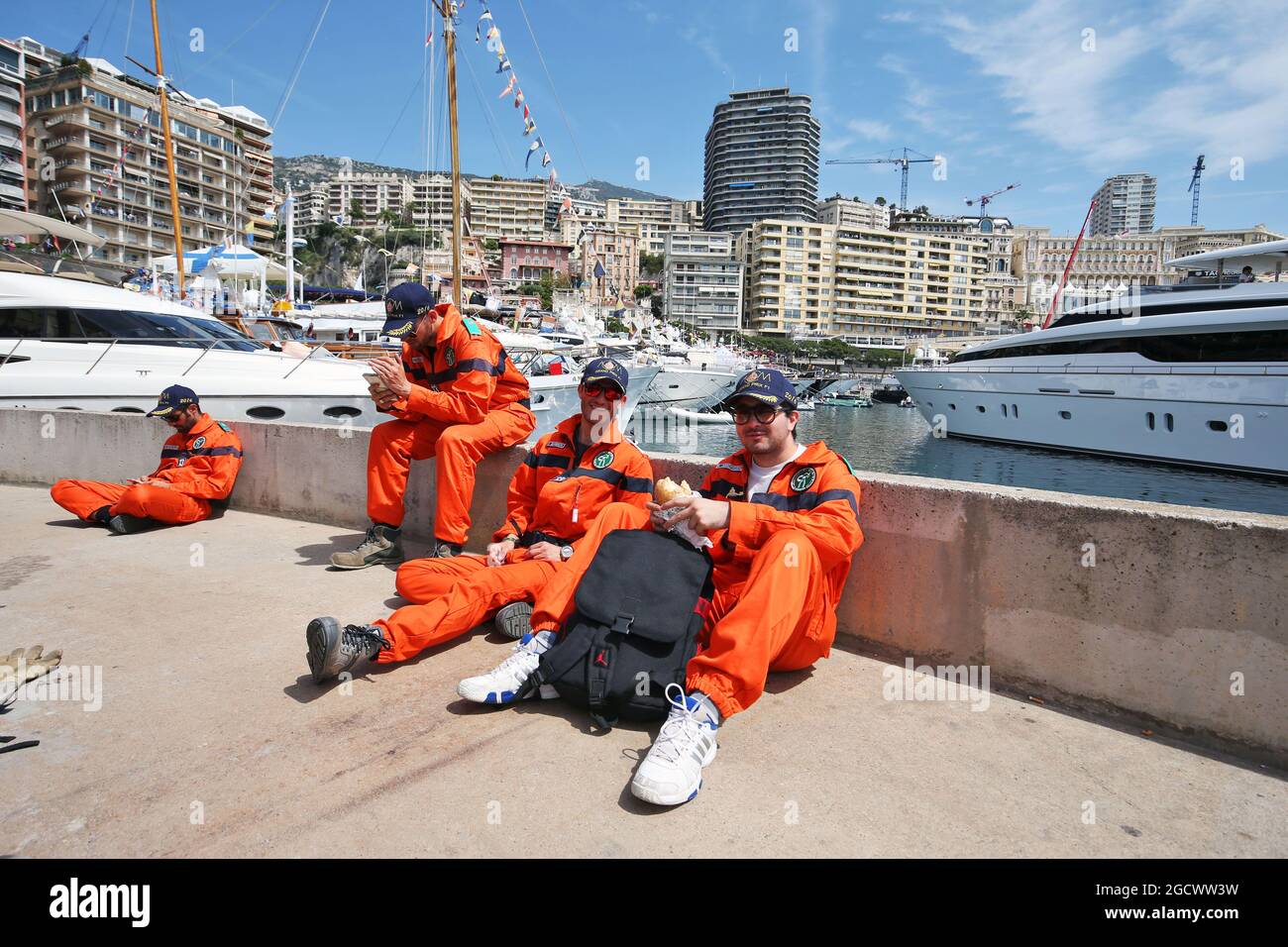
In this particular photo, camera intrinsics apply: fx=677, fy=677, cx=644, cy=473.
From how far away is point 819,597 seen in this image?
2.68 m

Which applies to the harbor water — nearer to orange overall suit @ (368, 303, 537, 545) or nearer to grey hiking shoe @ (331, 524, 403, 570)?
orange overall suit @ (368, 303, 537, 545)

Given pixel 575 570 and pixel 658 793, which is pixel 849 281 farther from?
pixel 658 793

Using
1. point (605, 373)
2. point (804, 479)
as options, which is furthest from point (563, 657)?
point (605, 373)

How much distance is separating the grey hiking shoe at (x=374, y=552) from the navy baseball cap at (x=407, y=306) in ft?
4.33

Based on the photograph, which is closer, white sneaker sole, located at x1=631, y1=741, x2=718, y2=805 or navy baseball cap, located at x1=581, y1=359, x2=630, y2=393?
white sneaker sole, located at x1=631, y1=741, x2=718, y2=805

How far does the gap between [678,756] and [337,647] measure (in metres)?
1.37

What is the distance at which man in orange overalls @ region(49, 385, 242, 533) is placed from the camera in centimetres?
518

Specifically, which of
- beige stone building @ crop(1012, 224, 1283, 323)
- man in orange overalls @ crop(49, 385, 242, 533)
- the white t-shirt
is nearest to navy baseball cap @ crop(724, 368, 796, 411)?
the white t-shirt

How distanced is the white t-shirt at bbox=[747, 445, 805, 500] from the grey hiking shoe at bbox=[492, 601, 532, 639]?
3.96 ft

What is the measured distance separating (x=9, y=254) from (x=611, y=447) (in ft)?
43.4

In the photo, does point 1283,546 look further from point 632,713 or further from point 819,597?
point 632,713

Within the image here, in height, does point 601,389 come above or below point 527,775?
above

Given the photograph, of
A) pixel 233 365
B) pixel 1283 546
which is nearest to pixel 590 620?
pixel 1283 546

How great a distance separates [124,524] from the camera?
514 centimetres
